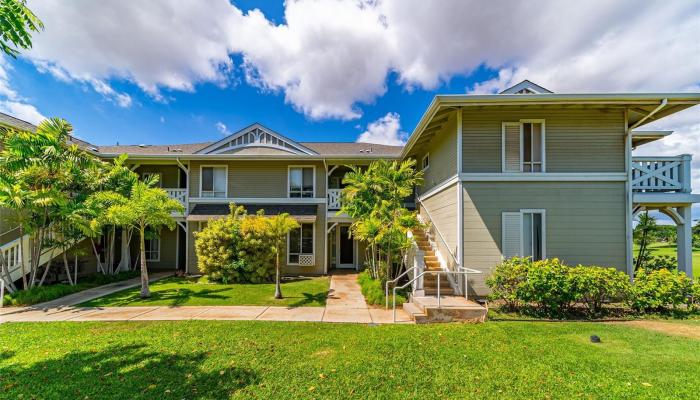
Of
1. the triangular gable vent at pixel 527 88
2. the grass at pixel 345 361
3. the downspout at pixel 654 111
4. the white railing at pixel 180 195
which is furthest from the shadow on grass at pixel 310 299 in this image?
the downspout at pixel 654 111

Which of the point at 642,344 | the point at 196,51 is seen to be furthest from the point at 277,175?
the point at 642,344

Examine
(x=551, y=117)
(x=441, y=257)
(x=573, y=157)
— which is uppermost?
(x=551, y=117)

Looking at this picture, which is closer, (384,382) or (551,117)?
(384,382)

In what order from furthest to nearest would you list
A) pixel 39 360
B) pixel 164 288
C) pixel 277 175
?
1. pixel 277 175
2. pixel 164 288
3. pixel 39 360

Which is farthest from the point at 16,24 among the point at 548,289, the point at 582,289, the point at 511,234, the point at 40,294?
the point at 582,289

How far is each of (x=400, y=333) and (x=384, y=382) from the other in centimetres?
198

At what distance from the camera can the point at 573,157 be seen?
8.20 meters

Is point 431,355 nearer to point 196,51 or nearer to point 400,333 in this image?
point 400,333

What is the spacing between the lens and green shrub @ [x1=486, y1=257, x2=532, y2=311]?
6849 millimetres

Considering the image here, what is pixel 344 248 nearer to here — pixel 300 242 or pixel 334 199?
pixel 300 242

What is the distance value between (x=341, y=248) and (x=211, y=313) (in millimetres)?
8487

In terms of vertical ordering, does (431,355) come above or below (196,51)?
below

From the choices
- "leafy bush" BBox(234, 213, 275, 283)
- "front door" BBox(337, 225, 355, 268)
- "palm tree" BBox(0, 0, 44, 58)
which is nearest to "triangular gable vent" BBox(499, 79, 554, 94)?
"front door" BBox(337, 225, 355, 268)

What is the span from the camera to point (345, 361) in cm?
439
